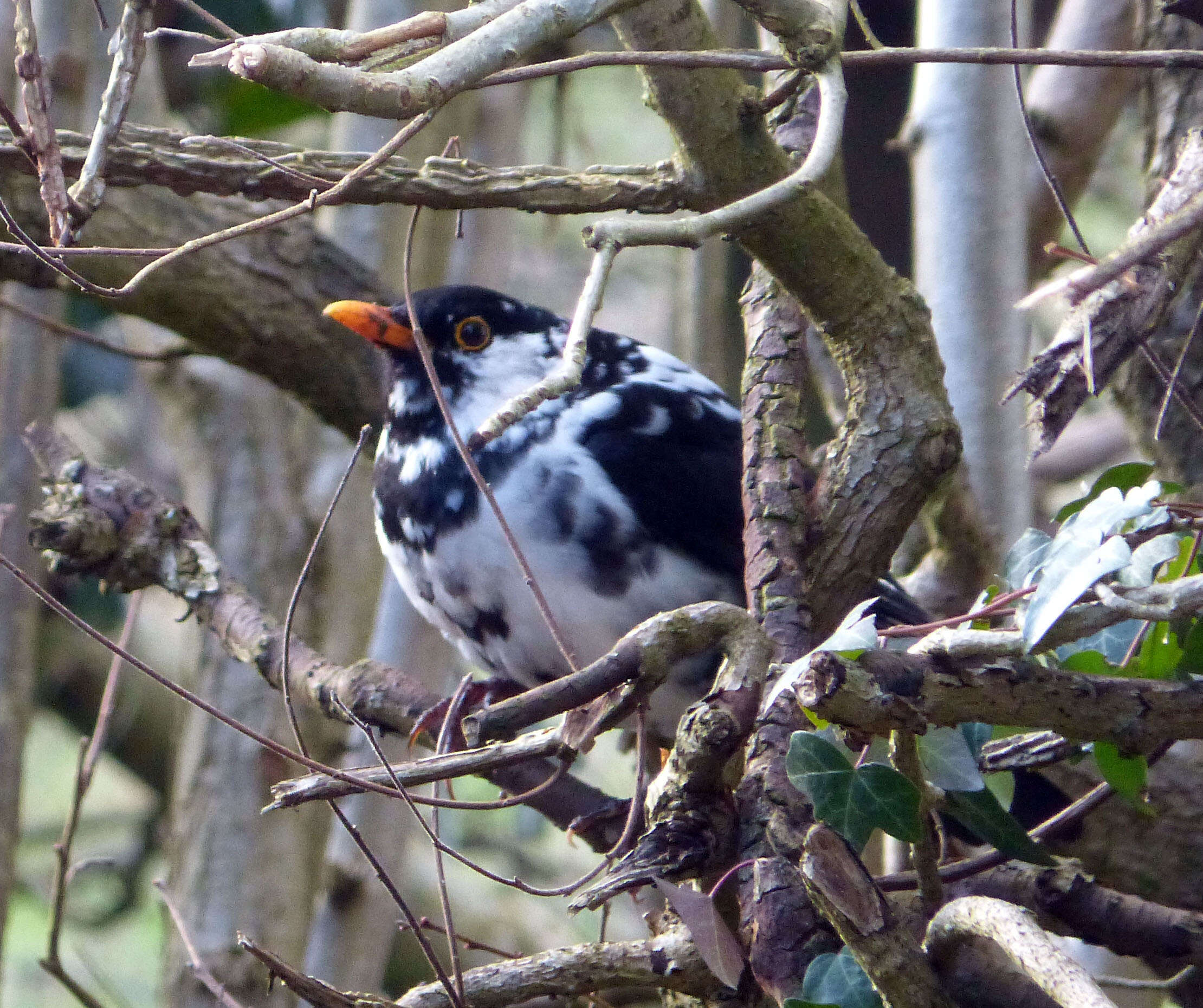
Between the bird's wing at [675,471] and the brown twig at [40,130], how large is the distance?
1.12 m

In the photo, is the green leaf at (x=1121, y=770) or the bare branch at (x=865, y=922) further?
the green leaf at (x=1121, y=770)

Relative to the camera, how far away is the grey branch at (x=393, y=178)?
1.56 meters

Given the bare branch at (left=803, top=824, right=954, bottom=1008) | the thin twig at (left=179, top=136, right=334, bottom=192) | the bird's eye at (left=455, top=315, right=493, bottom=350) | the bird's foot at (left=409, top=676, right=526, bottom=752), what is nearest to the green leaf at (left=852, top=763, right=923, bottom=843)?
the bare branch at (left=803, top=824, right=954, bottom=1008)

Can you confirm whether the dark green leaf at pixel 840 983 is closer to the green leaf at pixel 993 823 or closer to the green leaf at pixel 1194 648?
the green leaf at pixel 993 823

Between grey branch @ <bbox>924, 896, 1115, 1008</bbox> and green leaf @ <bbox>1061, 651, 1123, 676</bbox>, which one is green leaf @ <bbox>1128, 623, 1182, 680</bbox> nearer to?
green leaf @ <bbox>1061, 651, 1123, 676</bbox>

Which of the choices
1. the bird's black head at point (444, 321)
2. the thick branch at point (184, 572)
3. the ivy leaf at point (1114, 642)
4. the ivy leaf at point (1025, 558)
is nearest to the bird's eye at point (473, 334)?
the bird's black head at point (444, 321)

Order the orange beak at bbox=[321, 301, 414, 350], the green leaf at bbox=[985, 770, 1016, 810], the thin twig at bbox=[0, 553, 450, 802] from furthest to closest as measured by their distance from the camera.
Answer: the orange beak at bbox=[321, 301, 414, 350]
the green leaf at bbox=[985, 770, 1016, 810]
the thin twig at bbox=[0, 553, 450, 802]

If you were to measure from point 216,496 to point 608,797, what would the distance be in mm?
1741

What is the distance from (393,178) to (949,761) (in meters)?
0.92

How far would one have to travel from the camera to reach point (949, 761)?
1.44 meters

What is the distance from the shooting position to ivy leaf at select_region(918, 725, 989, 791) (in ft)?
4.67

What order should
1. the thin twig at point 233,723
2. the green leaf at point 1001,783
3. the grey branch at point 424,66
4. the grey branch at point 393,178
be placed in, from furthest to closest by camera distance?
1. the green leaf at point 1001,783
2. the grey branch at point 393,178
3. the thin twig at point 233,723
4. the grey branch at point 424,66

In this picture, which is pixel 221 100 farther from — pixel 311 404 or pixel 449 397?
pixel 449 397

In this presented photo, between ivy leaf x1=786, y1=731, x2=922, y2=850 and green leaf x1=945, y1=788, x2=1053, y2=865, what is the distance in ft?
0.79
